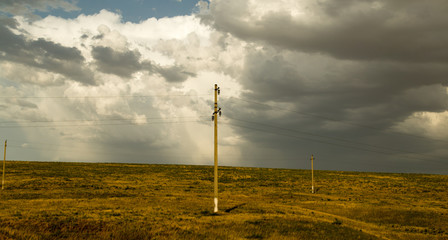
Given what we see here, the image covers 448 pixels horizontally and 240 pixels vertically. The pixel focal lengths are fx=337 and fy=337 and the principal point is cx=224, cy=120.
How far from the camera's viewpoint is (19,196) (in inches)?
1939

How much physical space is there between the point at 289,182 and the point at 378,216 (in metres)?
50.6

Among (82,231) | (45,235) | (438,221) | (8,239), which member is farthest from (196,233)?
(438,221)

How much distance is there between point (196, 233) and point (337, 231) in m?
10.7

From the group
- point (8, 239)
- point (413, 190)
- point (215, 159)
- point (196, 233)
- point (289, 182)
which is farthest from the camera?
point (289, 182)

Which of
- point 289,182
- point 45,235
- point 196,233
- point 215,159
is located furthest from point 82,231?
point 289,182

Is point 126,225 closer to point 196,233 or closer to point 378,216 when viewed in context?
point 196,233

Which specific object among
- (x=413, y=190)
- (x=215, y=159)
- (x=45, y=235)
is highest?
(x=215, y=159)

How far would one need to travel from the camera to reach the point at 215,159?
34.5m

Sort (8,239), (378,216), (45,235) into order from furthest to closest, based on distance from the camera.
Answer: (378,216) < (45,235) < (8,239)

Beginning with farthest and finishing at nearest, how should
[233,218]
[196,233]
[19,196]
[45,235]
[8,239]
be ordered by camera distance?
[19,196], [233,218], [196,233], [45,235], [8,239]

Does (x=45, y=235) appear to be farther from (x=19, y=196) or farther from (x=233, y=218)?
(x=19, y=196)

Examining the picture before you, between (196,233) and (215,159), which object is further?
(215,159)

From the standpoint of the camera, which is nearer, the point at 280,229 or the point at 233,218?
the point at 280,229

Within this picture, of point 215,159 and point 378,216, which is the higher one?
point 215,159
